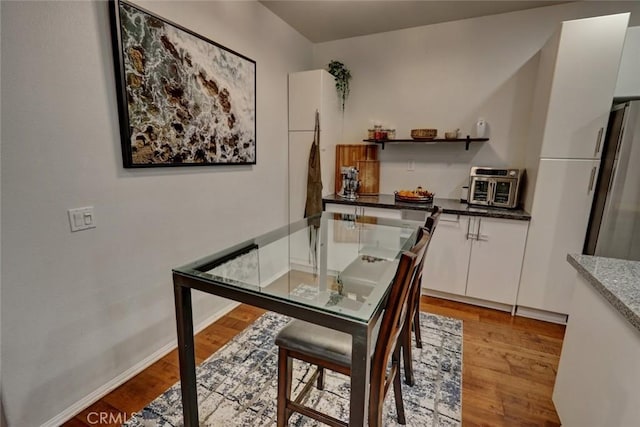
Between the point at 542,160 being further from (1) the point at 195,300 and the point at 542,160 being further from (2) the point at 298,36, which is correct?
(1) the point at 195,300

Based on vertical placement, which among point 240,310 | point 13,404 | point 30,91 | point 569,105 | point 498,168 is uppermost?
point 569,105

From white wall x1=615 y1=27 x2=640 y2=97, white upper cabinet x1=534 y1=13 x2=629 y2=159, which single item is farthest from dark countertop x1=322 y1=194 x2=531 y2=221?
white wall x1=615 y1=27 x2=640 y2=97

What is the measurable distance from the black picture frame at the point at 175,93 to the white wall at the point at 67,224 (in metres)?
0.07

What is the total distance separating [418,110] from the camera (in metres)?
3.22

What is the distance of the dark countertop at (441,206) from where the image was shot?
2.52 m

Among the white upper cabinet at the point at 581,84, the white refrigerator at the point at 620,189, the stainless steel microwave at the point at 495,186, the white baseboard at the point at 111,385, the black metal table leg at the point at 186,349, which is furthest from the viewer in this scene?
the stainless steel microwave at the point at 495,186

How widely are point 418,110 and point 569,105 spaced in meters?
1.31

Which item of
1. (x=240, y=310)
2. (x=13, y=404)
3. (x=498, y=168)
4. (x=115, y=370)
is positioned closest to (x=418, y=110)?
(x=498, y=168)

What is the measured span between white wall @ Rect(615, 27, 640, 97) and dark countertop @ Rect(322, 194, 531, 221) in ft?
3.62

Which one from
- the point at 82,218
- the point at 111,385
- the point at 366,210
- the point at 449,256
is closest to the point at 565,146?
the point at 449,256

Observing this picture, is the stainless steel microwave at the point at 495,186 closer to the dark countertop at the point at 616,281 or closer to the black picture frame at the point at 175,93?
the dark countertop at the point at 616,281

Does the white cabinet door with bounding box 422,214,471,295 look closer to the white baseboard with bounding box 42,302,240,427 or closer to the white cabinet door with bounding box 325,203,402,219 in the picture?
the white cabinet door with bounding box 325,203,402,219

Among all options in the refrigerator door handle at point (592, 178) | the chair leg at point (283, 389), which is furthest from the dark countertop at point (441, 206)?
the chair leg at point (283, 389)

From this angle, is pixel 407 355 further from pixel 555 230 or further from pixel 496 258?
pixel 555 230
